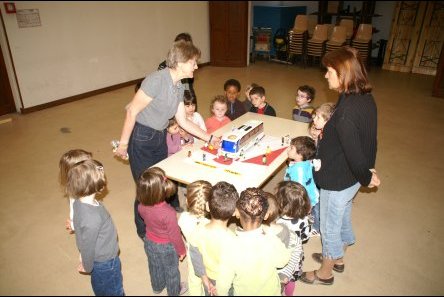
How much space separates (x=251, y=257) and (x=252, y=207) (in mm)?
290

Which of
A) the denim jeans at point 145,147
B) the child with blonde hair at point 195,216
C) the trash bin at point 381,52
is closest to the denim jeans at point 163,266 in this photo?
the child with blonde hair at point 195,216

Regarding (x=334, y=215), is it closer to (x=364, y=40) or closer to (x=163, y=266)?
(x=163, y=266)

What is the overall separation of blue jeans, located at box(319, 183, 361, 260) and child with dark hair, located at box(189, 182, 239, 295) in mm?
765

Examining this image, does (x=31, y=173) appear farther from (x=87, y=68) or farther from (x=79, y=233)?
(x=87, y=68)

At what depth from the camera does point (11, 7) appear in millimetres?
5957

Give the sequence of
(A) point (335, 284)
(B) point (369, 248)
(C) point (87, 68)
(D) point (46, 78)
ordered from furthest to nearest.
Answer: (C) point (87, 68) < (D) point (46, 78) < (B) point (369, 248) < (A) point (335, 284)

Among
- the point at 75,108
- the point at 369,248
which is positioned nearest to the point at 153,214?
the point at 369,248

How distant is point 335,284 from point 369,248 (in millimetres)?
617

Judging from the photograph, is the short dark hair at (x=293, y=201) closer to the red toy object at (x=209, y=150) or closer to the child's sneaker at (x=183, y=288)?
A: the red toy object at (x=209, y=150)

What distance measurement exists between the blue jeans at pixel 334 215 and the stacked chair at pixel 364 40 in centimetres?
769

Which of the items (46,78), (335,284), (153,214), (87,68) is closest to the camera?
(153,214)

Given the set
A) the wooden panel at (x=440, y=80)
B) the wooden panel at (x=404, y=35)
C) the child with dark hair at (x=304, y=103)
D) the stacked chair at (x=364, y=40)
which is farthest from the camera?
the stacked chair at (x=364, y=40)

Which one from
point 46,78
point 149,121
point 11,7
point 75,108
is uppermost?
point 11,7

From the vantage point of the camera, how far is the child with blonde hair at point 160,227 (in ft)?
7.73
